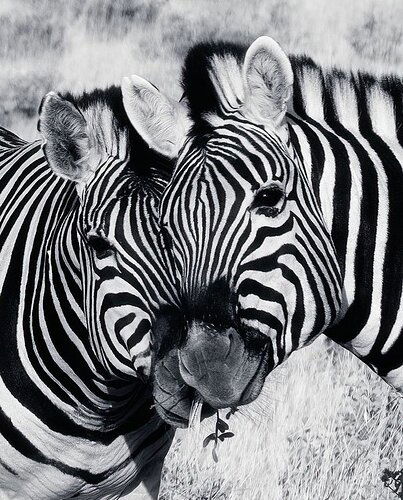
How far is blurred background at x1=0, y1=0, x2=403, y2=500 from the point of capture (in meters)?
6.73

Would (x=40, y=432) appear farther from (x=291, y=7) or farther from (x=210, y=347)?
(x=291, y=7)

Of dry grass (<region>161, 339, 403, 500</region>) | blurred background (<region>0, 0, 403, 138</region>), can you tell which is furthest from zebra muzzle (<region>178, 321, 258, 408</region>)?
blurred background (<region>0, 0, 403, 138</region>)

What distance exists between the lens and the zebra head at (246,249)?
3342 mm

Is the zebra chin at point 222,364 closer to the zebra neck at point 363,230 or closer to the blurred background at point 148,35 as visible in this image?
the zebra neck at point 363,230

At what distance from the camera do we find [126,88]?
149 inches

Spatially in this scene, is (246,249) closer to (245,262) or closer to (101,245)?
(245,262)

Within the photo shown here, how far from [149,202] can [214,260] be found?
56cm

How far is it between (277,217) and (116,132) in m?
0.99

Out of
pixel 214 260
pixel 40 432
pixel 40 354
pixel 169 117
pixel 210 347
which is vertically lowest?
pixel 40 432

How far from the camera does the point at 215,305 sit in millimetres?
3316

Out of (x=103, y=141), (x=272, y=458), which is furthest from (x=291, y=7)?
(x=103, y=141)

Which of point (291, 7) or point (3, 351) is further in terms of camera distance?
point (291, 7)

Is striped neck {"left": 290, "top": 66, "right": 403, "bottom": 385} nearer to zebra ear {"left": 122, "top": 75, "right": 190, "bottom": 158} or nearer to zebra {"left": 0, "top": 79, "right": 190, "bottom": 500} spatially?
zebra ear {"left": 122, "top": 75, "right": 190, "bottom": 158}

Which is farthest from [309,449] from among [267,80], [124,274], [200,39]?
[267,80]
